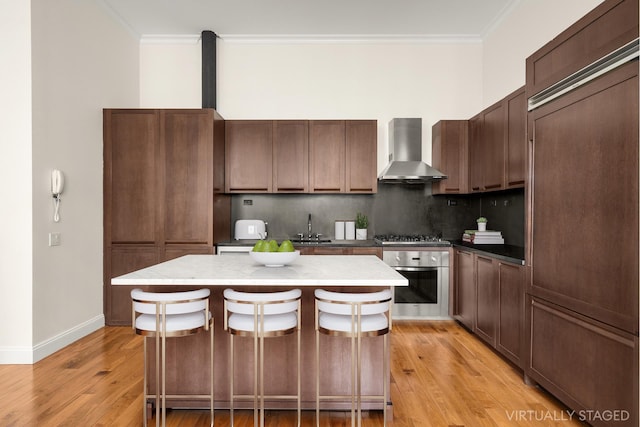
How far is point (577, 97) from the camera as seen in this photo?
7.65 feet

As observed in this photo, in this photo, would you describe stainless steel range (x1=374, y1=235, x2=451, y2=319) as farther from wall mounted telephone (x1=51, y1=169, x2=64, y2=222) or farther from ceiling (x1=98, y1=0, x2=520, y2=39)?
wall mounted telephone (x1=51, y1=169, x2=64, y2=222)

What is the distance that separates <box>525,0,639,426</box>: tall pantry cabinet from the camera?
6.40 feet

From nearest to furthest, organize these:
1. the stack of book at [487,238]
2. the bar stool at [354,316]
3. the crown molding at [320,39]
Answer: the bar stool at [354,316]
the stack of book at [487,238]
the crown molding at [320,39]

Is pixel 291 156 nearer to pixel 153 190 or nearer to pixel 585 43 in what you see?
pixel 153 190

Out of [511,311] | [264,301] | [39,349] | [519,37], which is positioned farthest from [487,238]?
[39,349]

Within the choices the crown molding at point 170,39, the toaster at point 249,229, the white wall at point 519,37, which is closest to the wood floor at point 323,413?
the toaster at point 249,229

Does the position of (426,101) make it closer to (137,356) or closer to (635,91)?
(635,91)

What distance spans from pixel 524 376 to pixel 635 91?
2.03 meters

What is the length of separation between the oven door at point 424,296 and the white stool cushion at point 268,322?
8.50 ft

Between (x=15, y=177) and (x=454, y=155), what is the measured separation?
4328 millimetres

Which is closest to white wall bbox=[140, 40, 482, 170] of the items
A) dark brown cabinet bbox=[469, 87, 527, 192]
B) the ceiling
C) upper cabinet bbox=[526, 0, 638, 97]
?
the ceiling

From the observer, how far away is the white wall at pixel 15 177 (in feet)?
10.7

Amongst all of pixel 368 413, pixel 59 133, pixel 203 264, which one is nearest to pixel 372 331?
pixel 368 413

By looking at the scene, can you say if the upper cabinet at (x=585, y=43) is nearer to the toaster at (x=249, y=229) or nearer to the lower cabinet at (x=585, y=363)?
the lower cabinet at (x=585, y=363)
